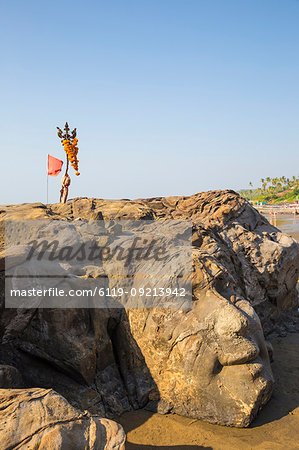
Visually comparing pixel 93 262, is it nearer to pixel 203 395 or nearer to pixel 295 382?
pixel 203 395

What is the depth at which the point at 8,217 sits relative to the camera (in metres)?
7.00

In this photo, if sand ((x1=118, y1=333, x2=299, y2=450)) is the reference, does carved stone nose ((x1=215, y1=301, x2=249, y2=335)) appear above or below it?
above

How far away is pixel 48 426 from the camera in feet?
10.5

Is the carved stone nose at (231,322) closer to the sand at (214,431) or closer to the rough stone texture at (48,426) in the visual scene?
the sand at (214,431)

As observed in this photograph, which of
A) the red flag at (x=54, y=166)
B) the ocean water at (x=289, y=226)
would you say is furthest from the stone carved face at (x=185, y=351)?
the ocean water at (x=289, y=226)

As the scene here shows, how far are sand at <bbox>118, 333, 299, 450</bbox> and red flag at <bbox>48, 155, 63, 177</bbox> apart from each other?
23.7 feet

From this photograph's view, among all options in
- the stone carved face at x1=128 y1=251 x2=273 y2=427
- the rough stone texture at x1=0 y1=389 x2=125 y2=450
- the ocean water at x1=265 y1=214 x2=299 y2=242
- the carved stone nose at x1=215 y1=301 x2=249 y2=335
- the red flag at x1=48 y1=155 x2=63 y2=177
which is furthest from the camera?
the ocean water at x1=265 y1=214 x2=299 y2=242

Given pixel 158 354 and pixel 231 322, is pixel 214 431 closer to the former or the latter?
pixel 158 354

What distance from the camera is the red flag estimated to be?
33.7 ft

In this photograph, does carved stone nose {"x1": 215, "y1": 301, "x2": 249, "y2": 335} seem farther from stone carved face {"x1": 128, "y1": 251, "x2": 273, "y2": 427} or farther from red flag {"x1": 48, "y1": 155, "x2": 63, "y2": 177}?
red flag {"x1": 48, "y1": 155, "x2": 63, "y2": 177}

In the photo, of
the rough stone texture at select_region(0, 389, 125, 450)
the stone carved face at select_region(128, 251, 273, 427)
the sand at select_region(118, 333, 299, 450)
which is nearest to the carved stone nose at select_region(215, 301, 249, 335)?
the stone carved face at select_region(128, 251, 273, 427)

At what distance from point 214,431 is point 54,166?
8055 millimetres

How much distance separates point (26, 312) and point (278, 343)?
17.3 ft

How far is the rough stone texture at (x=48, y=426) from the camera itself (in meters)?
3.06
